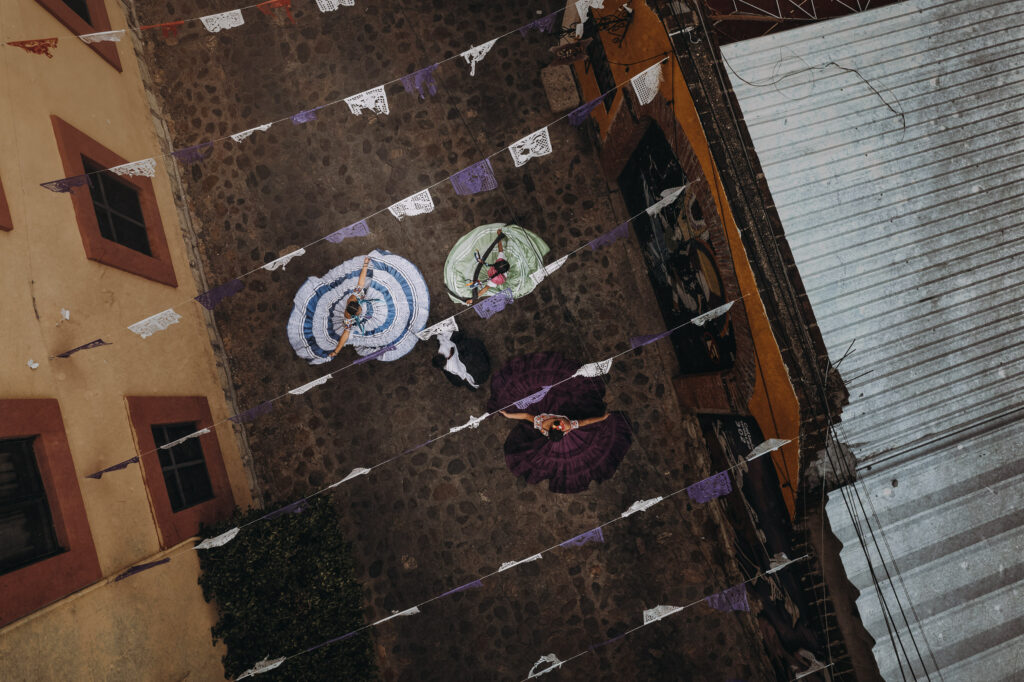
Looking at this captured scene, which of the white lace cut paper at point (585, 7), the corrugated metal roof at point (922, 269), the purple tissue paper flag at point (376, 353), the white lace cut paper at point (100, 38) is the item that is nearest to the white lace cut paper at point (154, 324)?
the purple tissue paper flag at point (376, 353)

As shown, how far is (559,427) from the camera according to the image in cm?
753

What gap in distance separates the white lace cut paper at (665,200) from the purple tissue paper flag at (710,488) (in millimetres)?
3245

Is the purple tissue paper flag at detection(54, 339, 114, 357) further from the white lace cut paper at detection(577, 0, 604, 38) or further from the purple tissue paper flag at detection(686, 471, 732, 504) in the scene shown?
the purple tissue paper flag at detection(686, 471, 732, 504)

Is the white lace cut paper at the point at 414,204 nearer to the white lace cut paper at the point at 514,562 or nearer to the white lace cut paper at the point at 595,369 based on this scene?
the white lace cut paper at the point at 595,369

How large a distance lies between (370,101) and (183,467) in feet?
17.0

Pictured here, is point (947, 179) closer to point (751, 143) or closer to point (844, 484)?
point (751, 143)

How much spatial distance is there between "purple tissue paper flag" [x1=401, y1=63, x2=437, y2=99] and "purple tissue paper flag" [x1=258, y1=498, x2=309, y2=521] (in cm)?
597

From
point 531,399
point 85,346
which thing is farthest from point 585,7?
point 85,346

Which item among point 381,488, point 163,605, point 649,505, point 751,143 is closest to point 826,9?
point 751,143

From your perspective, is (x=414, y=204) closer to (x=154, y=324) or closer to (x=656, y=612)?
(x=154, y=324)

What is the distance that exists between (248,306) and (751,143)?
6.92 meters

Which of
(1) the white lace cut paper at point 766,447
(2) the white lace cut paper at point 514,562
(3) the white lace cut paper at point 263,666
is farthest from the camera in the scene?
(2) the white lace cut paper at point 514,562

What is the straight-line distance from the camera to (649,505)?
746 cm

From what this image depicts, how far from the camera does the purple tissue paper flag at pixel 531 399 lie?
7.30 metres
